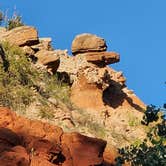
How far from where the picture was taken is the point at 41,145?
1438cm

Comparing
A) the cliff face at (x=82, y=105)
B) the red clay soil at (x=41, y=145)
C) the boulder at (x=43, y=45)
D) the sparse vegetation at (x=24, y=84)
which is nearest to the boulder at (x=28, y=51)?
the cliff face at (x=82, y=105)

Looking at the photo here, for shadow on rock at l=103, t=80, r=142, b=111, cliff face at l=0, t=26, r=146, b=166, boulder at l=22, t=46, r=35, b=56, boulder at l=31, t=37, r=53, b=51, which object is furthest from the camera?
shadow on rock at l=103, t=80, r=142, b=111

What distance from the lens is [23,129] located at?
15.4 meters

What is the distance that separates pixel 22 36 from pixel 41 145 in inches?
514

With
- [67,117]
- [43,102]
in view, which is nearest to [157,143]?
[67,117]

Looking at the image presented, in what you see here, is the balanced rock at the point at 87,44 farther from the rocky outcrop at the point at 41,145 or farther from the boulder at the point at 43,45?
the rocky outcrop at the point at 41,145

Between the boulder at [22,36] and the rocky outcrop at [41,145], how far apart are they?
37.0 ft

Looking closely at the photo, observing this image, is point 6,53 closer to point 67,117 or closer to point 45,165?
point 67,117

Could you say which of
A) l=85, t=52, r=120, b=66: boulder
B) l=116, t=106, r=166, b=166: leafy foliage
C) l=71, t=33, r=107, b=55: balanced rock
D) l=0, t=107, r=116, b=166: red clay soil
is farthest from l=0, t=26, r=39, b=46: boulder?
l=116, t=106, r=166, b=166: leafy foliage

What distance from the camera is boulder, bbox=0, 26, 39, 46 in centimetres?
2678

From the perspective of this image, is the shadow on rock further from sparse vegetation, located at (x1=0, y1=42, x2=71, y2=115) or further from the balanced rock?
sparse vegetation, located at (x1=0, y1=42, x2=71, y2=115)

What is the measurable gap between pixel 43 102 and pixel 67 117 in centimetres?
183

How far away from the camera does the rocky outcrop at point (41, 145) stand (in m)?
13.5

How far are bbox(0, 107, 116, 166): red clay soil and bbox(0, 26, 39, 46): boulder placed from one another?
11236mm
